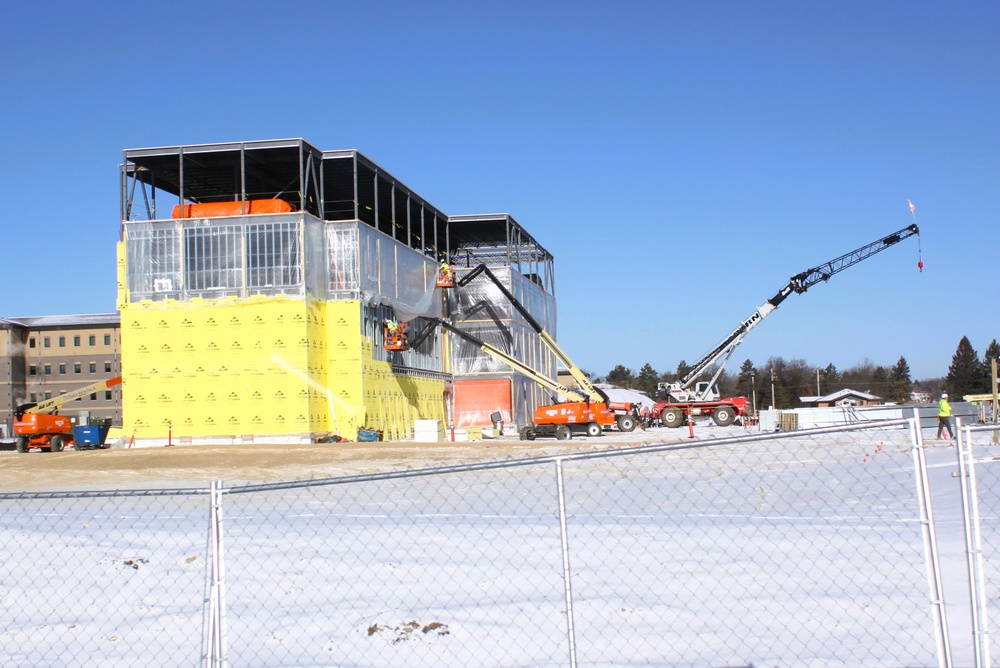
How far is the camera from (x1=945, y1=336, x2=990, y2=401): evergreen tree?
4380 inches

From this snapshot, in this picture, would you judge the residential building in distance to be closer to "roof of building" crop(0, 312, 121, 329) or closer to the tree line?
"roof of building" crop(0, 312, 121, 329)

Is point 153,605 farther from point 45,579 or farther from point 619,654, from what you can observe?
point 619,654

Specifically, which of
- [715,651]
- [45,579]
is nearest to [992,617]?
[715,651]

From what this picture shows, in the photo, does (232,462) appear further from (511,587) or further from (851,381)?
(851,381)

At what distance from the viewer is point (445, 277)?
56.5 metres

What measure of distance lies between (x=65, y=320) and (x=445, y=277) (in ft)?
198

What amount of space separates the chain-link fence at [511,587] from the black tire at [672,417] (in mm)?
38530

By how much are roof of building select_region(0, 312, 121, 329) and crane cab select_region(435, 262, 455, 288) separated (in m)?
55.0

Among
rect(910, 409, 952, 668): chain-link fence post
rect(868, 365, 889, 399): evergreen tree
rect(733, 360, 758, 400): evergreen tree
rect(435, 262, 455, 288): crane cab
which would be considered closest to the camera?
rect(910, 409, 952, 668): chain-link fence post

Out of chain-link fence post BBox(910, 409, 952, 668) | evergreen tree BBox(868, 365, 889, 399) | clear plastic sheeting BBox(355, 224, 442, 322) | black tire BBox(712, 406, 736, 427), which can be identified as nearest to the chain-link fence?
chain-link fence post BBox(910, 409, 952, 668)

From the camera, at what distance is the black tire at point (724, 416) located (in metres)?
51.1

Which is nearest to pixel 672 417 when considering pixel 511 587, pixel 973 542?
pixel 511 587

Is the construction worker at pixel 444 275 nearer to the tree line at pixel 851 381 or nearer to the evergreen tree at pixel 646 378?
the tree line at pixel 851 381

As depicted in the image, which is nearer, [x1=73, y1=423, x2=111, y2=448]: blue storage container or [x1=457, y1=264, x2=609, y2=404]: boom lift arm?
[x1=73, y1=423, x2=111, y2=448]: blue storage container
